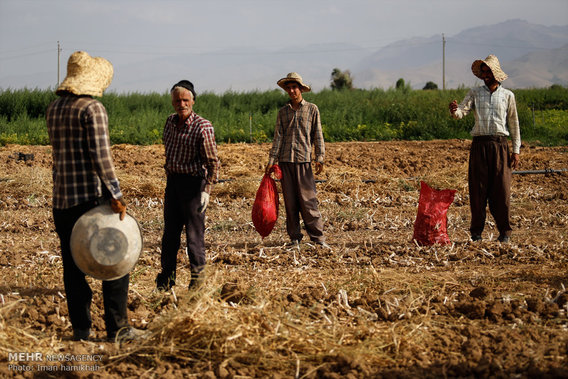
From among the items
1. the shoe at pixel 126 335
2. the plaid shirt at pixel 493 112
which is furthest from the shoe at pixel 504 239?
the shoe at pixel 126 335

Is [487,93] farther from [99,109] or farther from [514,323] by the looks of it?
[99,109]

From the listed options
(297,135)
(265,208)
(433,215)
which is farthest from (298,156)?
(433,215)

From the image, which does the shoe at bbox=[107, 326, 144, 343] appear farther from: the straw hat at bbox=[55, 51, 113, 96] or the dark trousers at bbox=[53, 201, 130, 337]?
the straw hat at bbox=[55, 51, 113, 96]

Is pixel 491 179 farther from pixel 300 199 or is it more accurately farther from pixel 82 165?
pixel 82 165

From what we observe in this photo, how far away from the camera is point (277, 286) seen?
492 cm

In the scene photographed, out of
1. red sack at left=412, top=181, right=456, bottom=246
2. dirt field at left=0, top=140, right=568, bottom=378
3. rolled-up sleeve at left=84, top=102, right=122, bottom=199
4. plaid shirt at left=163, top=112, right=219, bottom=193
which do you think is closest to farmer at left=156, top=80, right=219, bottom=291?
plaid shirt at left=163, top=112, right=219, bottom=193

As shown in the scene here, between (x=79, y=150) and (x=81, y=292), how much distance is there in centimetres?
90

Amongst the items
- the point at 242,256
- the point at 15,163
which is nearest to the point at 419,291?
the point at 242,256

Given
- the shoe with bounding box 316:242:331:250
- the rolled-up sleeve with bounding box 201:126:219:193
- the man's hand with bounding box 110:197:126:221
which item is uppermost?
the rolled-up sleeve with bounding box 201:126:219:193

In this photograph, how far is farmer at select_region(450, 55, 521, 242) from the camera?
6.21 meters

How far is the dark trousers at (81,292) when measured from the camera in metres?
3.66

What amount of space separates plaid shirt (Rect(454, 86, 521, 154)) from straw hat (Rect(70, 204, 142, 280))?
3.96m

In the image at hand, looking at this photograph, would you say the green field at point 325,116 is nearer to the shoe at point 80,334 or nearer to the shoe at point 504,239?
the shoe at point 504,239

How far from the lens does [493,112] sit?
6.23 m
